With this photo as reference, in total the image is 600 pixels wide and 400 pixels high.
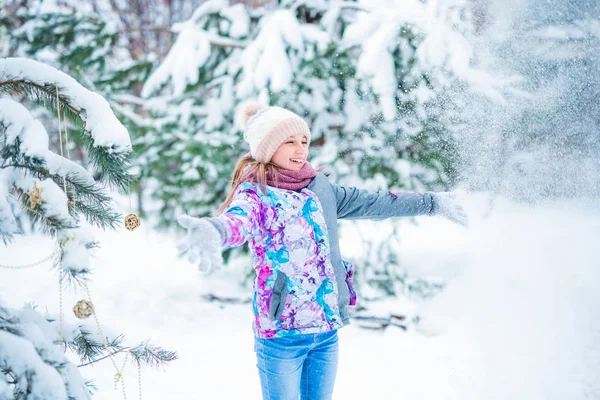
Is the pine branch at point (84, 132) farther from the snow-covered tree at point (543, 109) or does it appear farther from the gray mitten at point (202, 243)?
the snow-covered tree at point (543, 109)

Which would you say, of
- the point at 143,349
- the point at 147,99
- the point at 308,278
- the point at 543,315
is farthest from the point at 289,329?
the point at 147,99

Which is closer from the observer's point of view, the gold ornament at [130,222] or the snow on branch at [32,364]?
the snow on branch at [32,364]

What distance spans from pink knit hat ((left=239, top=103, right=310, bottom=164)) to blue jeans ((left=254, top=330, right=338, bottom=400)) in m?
0.75

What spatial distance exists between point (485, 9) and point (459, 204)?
2.58 meters

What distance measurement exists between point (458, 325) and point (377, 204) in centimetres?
239

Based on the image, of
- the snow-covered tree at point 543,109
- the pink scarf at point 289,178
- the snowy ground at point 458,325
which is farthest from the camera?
the snow-covered tree at point 543,109

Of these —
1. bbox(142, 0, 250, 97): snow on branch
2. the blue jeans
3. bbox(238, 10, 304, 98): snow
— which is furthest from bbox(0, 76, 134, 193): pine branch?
bbox(142, 0, 250, 97): snow on branch

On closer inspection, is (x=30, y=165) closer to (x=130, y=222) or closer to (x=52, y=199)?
(x=52, y=199)

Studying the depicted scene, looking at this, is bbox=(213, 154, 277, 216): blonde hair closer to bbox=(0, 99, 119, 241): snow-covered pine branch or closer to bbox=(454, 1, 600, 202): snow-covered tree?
bbox=(0, 99, 119, 241): snow-covered pine branch

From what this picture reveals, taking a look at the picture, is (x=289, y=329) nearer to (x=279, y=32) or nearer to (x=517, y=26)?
(x=279, y=32)

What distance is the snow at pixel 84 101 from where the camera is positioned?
1437 millimetres

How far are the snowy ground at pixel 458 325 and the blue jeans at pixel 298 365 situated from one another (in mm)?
1405

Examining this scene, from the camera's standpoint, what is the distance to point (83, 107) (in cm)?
151

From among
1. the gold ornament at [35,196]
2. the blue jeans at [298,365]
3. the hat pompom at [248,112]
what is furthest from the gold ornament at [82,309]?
the hat pompom at [248,112]
